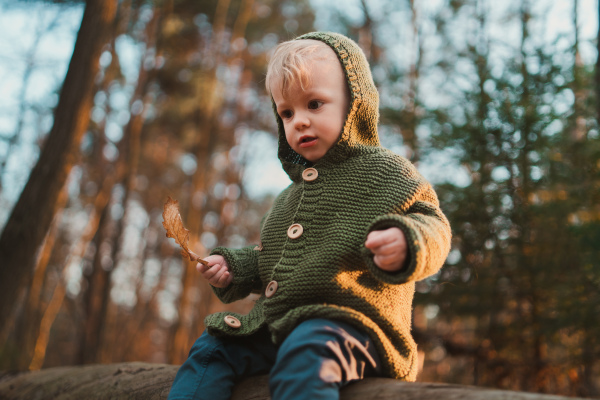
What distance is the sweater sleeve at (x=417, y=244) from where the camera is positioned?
1.41 m

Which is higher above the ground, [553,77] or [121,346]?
[553,77]

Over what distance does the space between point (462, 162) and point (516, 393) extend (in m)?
3.92

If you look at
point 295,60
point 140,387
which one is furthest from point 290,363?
point 140,387

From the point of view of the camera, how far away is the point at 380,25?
9.43m

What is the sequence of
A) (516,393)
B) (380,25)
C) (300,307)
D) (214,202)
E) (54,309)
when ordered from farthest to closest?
(214,202)
(380,25)
(54,309)
(300,307)
(516,393)

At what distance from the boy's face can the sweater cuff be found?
0.53 m

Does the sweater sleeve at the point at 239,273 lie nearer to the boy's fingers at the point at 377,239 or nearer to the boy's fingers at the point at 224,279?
the boy's fingers at the point at 224,279

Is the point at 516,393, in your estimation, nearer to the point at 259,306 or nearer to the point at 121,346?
the point at 259,306

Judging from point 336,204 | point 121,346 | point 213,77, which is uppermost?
point 213,77

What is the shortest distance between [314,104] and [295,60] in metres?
0.19

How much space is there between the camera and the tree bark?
184 inches

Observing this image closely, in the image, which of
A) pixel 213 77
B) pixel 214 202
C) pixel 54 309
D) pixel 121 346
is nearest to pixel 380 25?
pixel 213 77

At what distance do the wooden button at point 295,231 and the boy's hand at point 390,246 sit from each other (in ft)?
1.35

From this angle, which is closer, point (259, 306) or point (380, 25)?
point (259, 306)
